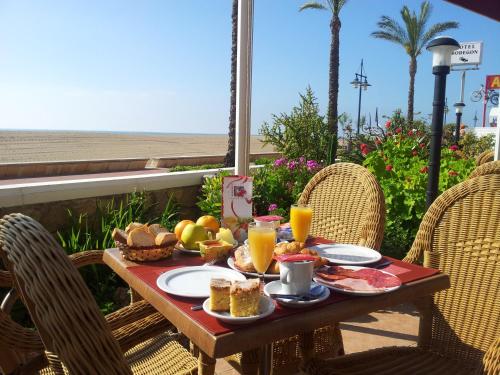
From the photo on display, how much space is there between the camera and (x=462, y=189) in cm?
167

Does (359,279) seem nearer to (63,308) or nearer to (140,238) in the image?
(140,238)

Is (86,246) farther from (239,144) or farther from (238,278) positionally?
→ (238,278)

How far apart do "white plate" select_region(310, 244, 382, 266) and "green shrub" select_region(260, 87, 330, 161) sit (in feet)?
14.7

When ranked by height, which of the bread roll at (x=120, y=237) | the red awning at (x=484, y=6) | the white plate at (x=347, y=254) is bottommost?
the white plate at (x=347, y=254)

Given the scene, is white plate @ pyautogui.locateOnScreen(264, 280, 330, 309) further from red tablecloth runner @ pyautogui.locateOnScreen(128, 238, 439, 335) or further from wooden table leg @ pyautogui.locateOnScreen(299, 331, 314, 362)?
wooden table leg @ pyautogui.locateOnScreen(299, 331, 314, 362)

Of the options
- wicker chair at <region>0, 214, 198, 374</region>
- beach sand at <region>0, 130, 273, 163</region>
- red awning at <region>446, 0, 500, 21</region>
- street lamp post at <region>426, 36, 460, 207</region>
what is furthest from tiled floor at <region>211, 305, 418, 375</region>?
beach sand at <region>0, 130, 273, 163</region>

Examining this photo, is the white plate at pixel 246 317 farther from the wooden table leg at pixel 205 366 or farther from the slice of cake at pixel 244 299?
the wooden table leg at pixel 205 366

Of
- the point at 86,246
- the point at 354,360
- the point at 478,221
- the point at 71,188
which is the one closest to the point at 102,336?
the point at 354,360

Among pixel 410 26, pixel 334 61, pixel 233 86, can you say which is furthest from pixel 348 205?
pixel 410 26

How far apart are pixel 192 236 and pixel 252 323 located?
26.3 inches

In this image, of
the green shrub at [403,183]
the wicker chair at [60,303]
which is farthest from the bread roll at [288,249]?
the green shrub at [403,183]

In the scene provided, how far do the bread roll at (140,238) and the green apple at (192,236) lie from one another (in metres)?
0.16

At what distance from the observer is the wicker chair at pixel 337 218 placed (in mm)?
1977

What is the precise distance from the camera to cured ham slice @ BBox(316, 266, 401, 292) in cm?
124
